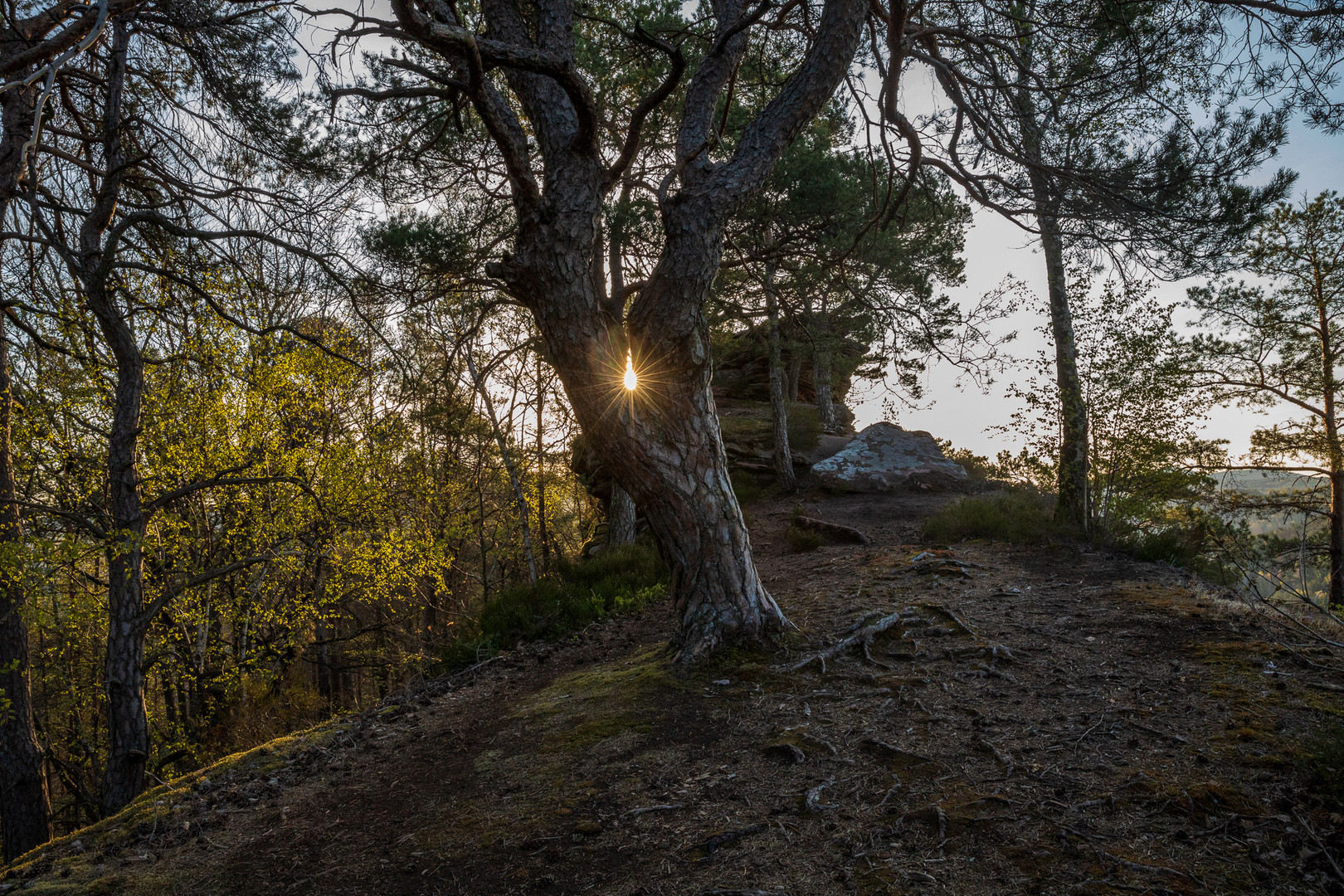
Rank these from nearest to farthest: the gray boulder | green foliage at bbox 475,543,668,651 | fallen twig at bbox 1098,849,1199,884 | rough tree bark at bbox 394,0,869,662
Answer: fallen twig at bbox 1098,849,1199,884 < rough tree bark at bbox 394,0,869,662 < green foliage at bbox 475,543,668,651 < the gray boulder

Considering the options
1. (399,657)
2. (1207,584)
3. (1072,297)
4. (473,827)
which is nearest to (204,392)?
(399,657)

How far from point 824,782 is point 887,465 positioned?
1082cm

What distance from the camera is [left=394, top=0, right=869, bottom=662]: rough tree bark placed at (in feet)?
13.8

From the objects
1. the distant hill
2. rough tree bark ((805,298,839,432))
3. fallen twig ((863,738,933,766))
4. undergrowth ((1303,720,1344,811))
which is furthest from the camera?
rough tree bark ((805,298,839,432))

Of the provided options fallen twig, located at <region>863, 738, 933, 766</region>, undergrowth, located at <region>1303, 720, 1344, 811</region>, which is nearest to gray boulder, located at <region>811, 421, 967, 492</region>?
fallen twig, located at <region>863, 738, 933, 766</region>

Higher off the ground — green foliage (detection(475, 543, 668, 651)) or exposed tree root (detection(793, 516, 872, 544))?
exposed tree root (detection(793, 516, 872, 544))

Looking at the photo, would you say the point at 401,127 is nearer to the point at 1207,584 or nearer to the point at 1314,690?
the point at 1314,690

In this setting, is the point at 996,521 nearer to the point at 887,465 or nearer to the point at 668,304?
the point at 887,465

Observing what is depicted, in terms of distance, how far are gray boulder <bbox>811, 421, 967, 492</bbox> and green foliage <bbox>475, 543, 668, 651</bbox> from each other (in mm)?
5390

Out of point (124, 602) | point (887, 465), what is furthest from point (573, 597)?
point (887, 465)

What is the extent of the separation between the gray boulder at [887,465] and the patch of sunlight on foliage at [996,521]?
2.84 metres

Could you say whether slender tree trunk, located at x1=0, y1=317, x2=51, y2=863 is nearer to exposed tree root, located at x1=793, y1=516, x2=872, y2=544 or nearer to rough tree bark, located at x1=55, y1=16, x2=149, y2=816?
rough tree bark, located at x1=55, y1=16, x2=149, y2=816

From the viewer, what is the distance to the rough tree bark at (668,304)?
4195mm

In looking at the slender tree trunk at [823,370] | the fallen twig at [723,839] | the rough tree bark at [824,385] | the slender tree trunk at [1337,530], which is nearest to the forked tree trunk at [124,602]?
the fallen twig at [723,839]
